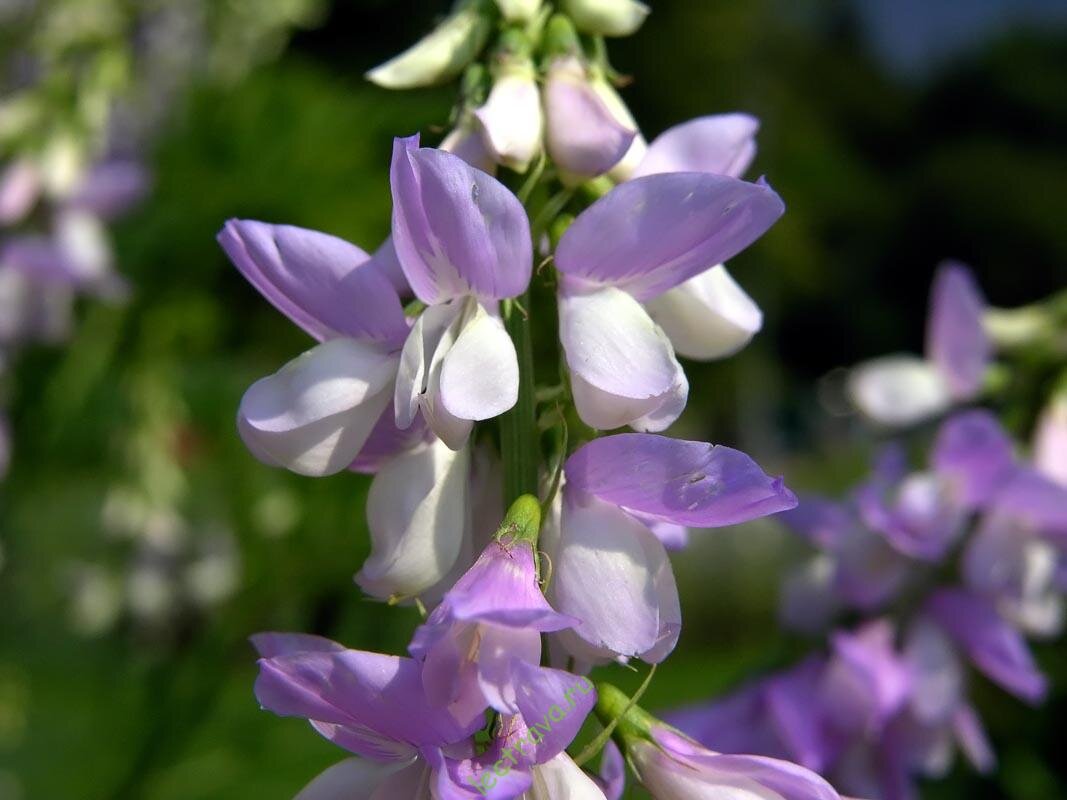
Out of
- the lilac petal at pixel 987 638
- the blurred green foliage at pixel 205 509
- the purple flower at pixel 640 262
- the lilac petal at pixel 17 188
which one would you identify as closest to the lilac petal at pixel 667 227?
the purple flower at pixel 640 262

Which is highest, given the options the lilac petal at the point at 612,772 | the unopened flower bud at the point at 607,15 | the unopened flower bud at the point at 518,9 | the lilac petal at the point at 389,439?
the unopened flower bud at the point at 518,9

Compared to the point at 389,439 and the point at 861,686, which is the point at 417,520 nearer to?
the point at 389,439

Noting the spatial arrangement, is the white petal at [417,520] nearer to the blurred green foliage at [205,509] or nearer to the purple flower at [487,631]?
the purple flower at [487,631]

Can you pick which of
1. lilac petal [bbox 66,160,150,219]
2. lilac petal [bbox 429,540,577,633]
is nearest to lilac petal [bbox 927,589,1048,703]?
lilac petal [bbox 429,540,577,633]

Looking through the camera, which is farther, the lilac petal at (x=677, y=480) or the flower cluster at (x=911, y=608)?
the flower cluster at (x=911, y=608)

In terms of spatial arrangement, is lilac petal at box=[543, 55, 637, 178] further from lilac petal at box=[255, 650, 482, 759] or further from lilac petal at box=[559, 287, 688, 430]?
lilac petal at box=[255, 650, 482, 759]
